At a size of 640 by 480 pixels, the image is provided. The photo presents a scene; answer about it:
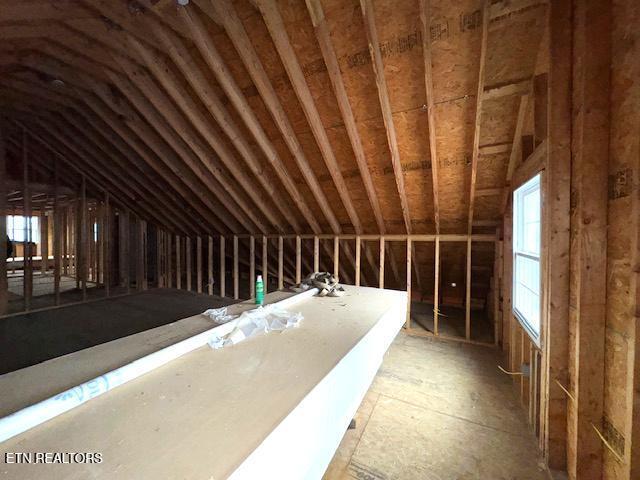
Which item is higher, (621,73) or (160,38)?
(160,38)

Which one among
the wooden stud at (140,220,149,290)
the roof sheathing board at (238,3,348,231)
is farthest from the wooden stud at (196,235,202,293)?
the roof sheathing board at (238,3,348,231)

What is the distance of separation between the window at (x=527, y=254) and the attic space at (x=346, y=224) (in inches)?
1.2

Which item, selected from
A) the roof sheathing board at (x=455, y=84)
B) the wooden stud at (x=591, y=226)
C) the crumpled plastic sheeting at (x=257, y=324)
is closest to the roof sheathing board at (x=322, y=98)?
the roof sheathing board at (x=455, y=84)

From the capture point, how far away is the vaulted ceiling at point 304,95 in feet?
6.98

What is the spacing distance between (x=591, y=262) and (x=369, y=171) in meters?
2.34

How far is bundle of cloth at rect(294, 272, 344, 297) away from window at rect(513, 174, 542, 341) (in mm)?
1572

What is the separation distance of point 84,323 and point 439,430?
5201 millimetres

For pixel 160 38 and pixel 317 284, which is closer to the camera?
pixel 317 284

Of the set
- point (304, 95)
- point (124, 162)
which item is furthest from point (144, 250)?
point (304, 95)

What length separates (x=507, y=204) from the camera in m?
3.12

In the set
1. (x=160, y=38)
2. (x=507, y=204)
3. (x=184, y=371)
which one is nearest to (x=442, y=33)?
(x=507, y=204)

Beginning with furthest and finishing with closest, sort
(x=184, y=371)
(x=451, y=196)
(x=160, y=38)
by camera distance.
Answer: (x=451, y=196) → (x=160, y=38) → (x=184, y=371)

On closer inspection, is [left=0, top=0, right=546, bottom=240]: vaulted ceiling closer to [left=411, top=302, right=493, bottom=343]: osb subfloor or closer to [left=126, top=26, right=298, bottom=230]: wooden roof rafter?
[left=126, top=26, right=298, bottom=230]: wooden roof rafter

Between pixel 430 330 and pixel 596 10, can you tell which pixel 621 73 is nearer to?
pixel 596 10
